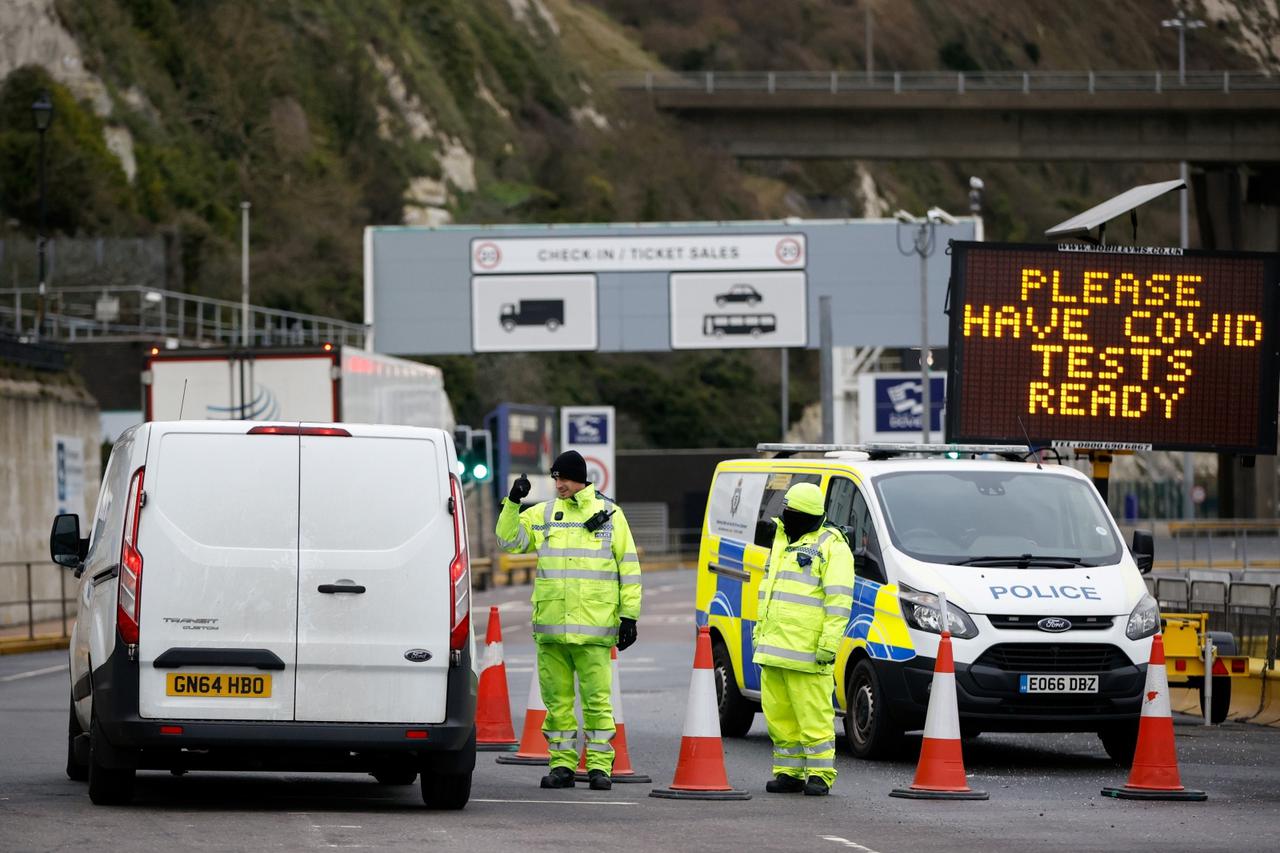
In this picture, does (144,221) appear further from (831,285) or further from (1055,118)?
(1055,118)

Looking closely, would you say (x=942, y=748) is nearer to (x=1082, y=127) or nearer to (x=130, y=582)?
(x=130, y=582)

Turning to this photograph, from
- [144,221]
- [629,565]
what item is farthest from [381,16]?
[629,565]

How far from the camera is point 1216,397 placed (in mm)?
19078

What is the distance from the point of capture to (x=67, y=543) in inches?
506

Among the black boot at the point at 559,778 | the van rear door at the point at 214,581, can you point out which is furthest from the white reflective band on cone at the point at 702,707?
the van rear door at the point at 214,581

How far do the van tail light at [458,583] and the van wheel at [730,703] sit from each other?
18.2 feet

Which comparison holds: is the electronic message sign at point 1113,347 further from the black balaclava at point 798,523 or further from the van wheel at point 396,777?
the van wheel at point 396,777

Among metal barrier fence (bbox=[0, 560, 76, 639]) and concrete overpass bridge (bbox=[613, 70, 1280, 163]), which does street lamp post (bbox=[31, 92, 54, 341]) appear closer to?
metal barrier fence (bbox=[0, 560, 76, 639])

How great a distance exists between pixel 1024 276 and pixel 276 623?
935 cm

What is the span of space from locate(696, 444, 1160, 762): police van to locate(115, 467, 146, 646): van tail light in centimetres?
415

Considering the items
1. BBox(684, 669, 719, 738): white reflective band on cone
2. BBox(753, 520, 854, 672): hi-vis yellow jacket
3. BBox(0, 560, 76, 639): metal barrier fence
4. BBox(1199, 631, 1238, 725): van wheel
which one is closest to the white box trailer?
BBox(0, 560, 76, 639): metal barrier fence

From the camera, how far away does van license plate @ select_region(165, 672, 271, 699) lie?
443 inches

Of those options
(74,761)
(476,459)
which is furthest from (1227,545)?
(74,761)

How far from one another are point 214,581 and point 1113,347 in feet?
32.1
